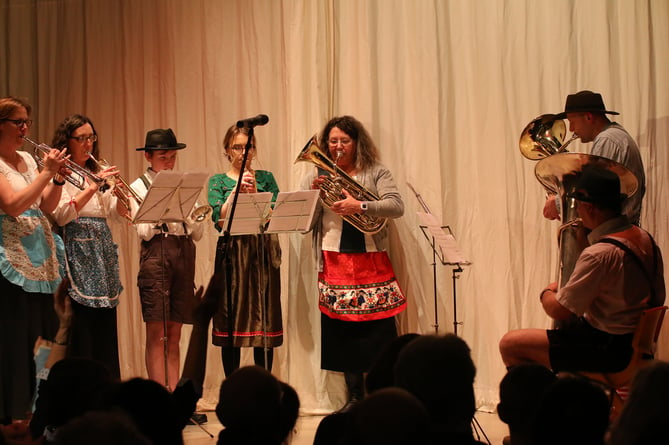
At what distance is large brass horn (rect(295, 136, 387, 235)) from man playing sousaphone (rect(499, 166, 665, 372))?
5.61 ft

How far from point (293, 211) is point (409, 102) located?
4.92ft

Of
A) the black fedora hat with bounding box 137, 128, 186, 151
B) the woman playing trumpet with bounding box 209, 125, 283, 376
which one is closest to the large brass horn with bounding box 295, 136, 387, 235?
the woman playing trumpet with bounding box 209, 125, 283, 376

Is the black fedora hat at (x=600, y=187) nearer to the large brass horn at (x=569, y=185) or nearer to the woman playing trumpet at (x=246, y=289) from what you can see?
the large brass horn at (x=569, y=185)

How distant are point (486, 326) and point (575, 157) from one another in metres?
1.97

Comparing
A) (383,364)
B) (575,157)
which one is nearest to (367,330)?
(575,157)

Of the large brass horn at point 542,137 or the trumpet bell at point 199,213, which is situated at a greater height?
the large brass horn at point 542,137

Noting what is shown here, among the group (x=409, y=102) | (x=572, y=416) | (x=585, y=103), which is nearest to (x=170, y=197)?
(x=409, y=102)

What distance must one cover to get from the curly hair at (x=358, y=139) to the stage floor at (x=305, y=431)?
5.82 ft

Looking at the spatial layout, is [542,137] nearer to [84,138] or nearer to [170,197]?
[170,197]

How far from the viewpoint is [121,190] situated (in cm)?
476

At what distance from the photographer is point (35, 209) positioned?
4.23 meters

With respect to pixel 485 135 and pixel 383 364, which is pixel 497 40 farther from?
pixel 383 364

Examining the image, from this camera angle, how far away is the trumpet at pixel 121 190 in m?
4.70

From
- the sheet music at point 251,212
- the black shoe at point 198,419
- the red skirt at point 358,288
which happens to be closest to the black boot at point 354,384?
the red skirt at point 358,288
